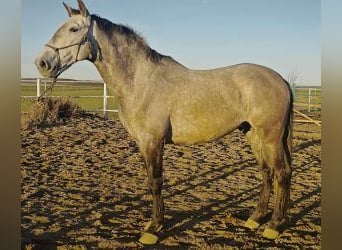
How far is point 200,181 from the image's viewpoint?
5.65m

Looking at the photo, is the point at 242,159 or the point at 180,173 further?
the point at 242,159

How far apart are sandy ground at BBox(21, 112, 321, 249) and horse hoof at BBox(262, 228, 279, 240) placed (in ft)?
0.18

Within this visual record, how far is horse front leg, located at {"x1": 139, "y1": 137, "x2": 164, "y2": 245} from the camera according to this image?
3419 millimetres

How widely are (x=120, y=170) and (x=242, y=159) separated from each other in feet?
8.90

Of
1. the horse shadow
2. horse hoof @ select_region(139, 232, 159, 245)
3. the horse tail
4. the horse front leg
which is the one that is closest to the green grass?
the horse shadow

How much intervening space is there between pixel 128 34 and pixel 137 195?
237 centimetres

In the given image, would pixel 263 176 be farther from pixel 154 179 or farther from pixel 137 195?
pixel 137 195

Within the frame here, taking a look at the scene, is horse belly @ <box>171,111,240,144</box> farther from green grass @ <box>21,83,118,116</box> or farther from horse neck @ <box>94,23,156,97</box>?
green grass @ <box>21,83,118,116</box>

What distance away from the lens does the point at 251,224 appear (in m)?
3.87

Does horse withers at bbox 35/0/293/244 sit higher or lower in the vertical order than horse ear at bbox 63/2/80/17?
lower

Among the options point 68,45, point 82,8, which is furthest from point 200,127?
point 82,8

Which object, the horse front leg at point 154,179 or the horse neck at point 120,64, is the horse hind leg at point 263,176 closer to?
the horse front leg at point 154,179
